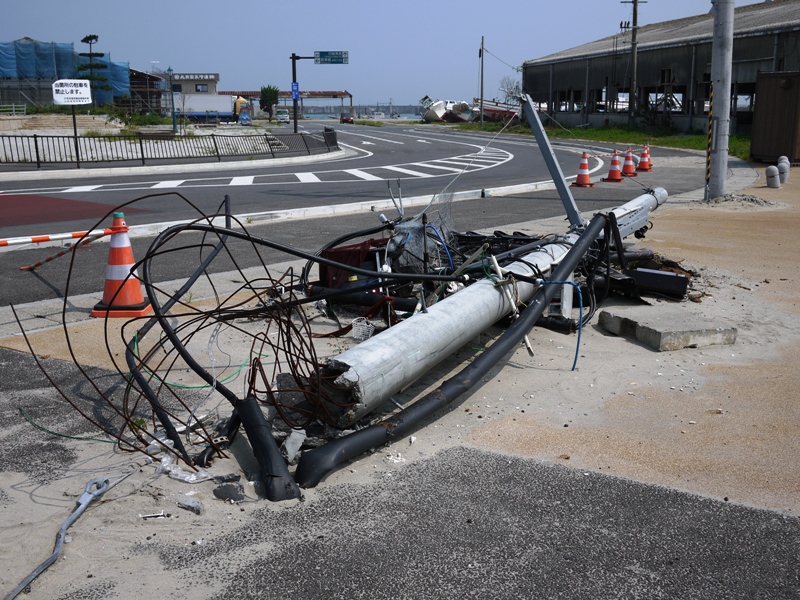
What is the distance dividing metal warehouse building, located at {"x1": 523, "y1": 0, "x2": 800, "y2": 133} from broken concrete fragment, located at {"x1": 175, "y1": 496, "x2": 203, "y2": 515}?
4015 centimetres

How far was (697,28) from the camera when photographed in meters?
49.8

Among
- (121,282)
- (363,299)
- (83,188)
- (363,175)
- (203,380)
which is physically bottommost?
(203,380)

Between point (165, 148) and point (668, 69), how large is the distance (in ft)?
106

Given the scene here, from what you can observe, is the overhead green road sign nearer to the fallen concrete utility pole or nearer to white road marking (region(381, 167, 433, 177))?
white road marking (region(381, 167, 433, 177))

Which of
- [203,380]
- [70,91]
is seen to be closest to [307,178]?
[70,91]

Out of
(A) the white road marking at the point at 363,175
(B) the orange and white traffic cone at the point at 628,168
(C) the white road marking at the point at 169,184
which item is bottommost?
(C) the white road marking at the point at 169,184

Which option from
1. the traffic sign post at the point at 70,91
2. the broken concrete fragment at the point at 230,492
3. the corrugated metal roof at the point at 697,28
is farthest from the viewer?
the corrugated metal roof at the point at 697,28

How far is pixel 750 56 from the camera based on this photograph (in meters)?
39.5

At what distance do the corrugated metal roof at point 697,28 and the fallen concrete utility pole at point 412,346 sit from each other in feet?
123

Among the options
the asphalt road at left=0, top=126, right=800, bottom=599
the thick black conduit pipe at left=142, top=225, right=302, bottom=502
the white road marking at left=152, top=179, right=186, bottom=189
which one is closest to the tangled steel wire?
the thick black conduit pipe at left=142, top=225, right=302, bottom=502

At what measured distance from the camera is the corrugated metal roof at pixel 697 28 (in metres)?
38.7

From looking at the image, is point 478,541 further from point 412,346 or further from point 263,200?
point 263,200

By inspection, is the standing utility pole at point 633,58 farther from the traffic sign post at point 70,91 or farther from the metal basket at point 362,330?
the metal basket at point 362,330

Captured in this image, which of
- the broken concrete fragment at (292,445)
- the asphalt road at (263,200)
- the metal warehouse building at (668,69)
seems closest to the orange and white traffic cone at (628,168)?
the asphalt road at (263,200)
